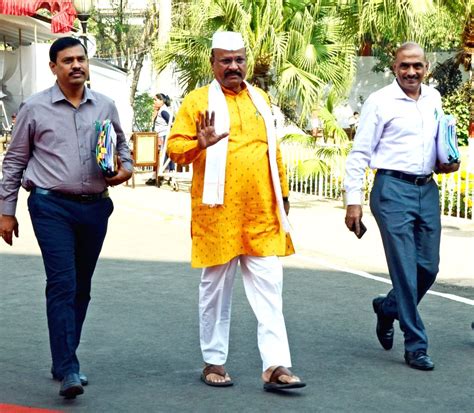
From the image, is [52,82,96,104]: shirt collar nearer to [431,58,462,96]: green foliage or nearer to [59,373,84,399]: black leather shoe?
[59,373,84,399]: black leather shoe

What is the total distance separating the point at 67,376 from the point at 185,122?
1.51 meters

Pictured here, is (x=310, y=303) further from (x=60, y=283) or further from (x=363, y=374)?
(x=60, y=283)

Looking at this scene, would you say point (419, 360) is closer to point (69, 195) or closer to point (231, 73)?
point (231, 73)

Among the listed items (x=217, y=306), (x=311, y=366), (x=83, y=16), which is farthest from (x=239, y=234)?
(x=83, y=16)

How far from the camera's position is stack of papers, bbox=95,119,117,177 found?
674cm

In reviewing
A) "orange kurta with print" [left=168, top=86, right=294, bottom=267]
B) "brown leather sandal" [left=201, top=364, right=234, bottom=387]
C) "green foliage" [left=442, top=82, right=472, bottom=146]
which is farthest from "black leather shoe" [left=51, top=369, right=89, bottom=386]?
"green foliage" [left=442, top=82, right=472, bottom=146]

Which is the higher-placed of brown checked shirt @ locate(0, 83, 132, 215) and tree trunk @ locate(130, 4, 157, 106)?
tree trunk @ locate(130, 4, 157, 106)

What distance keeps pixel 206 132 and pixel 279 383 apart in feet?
4.47

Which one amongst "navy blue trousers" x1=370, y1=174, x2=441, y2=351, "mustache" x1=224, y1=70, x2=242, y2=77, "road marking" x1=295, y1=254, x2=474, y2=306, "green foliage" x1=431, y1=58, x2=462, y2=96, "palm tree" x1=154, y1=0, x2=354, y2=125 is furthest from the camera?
"green foliage" x1=431, y1=58, x2=462, y2=96

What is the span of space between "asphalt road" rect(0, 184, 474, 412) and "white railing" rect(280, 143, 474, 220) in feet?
13.9

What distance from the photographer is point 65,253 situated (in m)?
6.74

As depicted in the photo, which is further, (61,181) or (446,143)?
(446,143)

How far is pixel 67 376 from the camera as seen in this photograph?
6590 mm

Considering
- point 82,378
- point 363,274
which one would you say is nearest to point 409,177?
point 82,378
